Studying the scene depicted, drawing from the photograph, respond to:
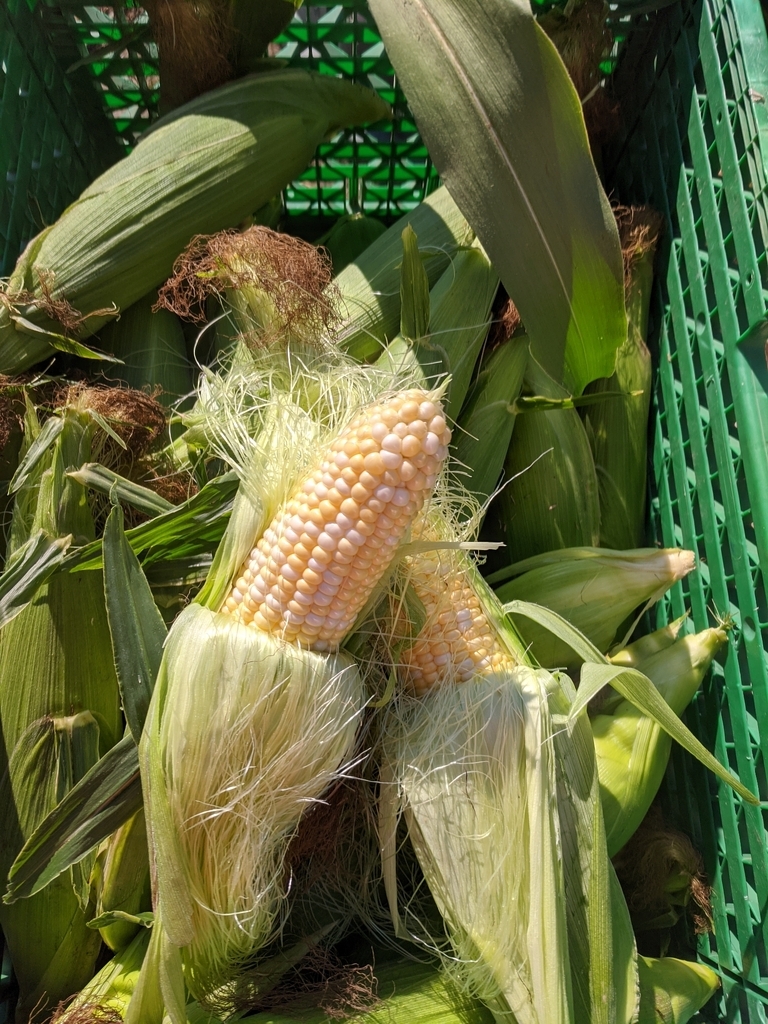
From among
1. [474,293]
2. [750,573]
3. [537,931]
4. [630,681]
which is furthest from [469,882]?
[474,293]

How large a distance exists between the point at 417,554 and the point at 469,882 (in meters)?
0.37

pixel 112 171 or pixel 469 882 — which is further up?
pixel 112 171

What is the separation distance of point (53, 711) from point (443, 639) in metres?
0.51

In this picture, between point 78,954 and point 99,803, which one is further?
point 78,954

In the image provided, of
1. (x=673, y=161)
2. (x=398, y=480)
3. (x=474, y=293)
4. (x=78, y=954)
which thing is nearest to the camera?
(x=398, y=480)

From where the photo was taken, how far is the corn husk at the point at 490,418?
117 cm

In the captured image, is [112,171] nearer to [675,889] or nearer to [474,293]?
[474,293]

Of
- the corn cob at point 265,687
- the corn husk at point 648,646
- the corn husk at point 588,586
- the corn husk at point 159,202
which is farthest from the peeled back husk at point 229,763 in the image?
the corn husk at point 159,202

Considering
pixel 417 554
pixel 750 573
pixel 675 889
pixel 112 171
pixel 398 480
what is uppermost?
pixel 112 171

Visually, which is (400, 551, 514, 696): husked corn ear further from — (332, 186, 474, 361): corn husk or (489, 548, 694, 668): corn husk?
(332, 186, 474, 361): corn husk

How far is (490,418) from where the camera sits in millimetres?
1190

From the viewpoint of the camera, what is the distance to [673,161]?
51.3 inches

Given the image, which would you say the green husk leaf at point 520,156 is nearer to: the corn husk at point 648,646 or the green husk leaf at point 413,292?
the green husk leaf at point 413,292

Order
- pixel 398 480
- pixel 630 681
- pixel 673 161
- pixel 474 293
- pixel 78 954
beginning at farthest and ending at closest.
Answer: pixel 673 161 < pixel 474 293 < pixel 78 954 < pixel 630 681 < pixel 398 480
